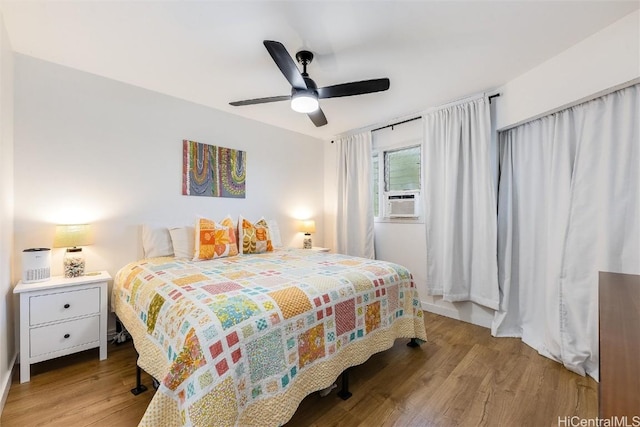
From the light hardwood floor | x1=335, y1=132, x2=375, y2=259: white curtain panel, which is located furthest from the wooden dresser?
x1=335, y1=132, x2=375, y2=259: white curtain panel

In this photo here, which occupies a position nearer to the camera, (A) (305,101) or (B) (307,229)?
(A) (305,101)

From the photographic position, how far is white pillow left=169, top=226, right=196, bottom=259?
2549 millimetres

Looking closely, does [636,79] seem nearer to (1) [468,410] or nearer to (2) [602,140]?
(2) [602,140]

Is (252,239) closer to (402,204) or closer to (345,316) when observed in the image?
(345,316)

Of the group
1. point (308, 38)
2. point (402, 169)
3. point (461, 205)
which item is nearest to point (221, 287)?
point (308, 38)

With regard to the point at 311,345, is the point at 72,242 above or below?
above

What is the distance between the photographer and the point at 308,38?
6.13 feet

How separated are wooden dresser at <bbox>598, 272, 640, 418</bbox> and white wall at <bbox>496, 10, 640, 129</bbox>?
1.47m

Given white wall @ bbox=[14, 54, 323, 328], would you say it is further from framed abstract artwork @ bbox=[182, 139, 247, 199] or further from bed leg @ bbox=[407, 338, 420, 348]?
bed leg @ bbox=[407, 338, 420, 348]

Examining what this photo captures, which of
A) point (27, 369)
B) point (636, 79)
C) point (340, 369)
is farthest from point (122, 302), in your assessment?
point (636, 79)

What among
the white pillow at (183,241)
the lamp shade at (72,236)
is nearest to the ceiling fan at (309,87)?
the white pillow at (183,241)

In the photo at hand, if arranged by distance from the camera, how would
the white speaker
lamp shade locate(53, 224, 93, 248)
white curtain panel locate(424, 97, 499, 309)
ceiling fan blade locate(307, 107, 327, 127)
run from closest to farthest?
the white speaker, lamp shade locate(53, 224, 93, 248), ceiling fan blade locate(307, 107, 327, 127), white curtain panel locate(424, 97, 499, 309)

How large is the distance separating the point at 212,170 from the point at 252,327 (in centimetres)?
234

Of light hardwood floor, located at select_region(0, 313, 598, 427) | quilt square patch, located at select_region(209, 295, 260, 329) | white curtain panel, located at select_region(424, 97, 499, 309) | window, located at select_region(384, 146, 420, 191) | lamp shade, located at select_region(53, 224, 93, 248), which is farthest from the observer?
window, located at select_region(384, 146, 420, 191)
